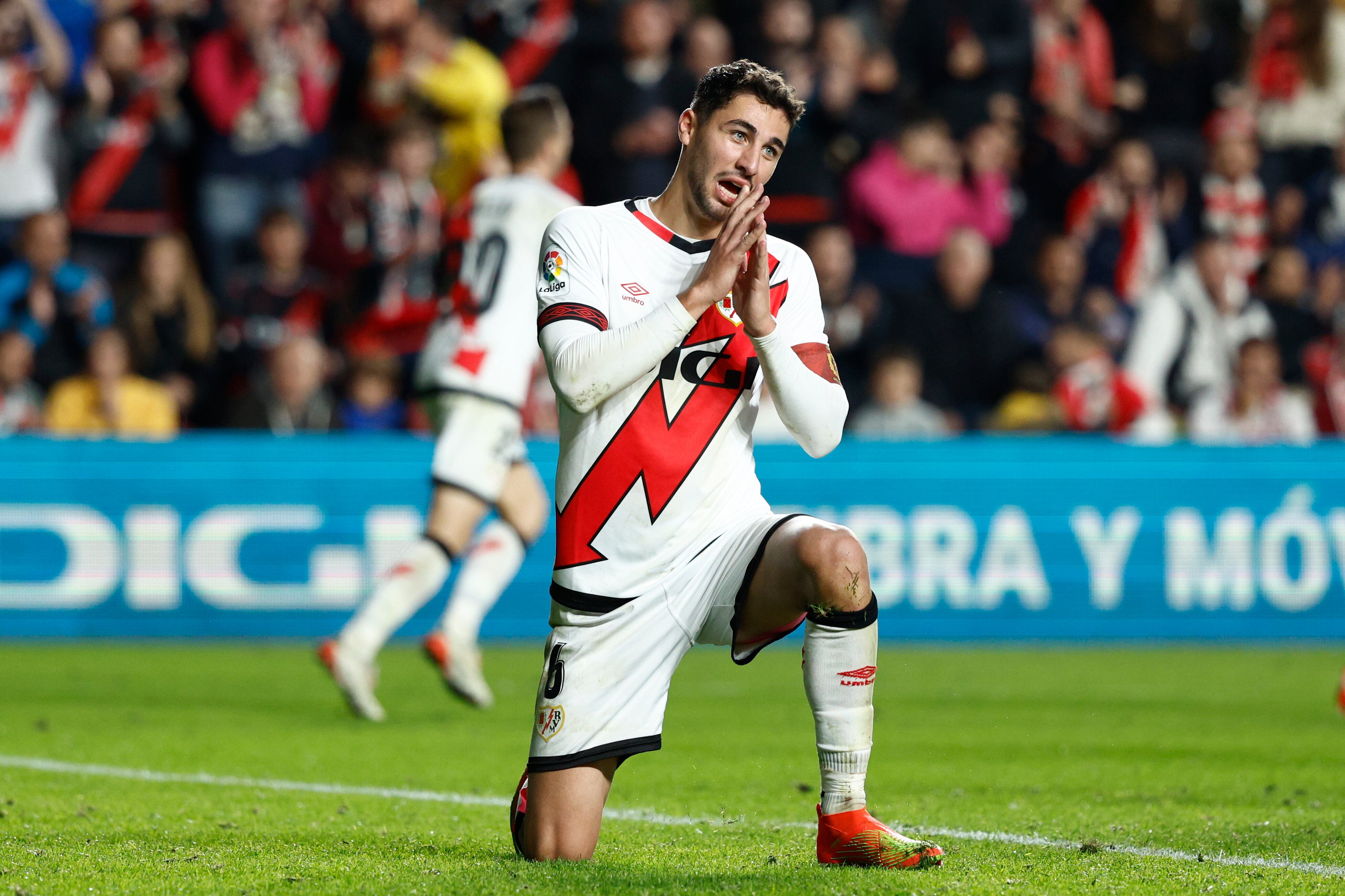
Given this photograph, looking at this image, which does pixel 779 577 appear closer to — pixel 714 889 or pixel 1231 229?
pixel 714 889

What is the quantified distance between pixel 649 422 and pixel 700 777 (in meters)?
2.19

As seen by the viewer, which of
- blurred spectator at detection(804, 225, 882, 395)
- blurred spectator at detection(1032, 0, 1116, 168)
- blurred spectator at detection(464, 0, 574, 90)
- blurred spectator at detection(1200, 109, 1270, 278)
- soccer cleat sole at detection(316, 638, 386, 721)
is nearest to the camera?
soccer cleat sole at detection(316, 638, 386, 721)

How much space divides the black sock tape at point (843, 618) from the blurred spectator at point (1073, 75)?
11.5 metres

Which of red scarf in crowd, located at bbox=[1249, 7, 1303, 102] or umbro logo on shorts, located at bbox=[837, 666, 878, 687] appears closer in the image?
umbro logo on shorts, located at bbox=[837, 666, 878, 687]

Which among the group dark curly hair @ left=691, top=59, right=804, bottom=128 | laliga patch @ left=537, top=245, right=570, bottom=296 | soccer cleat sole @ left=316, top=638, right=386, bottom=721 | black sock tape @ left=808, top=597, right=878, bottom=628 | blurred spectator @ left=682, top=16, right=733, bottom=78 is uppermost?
blurred spectator @ left=682, top=16, right=733, bottom=78

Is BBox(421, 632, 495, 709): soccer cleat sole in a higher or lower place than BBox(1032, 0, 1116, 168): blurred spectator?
lower

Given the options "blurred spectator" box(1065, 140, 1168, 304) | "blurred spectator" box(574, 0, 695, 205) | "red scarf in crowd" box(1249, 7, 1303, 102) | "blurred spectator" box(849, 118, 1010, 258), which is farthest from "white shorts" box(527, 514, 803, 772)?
"red scarf in crowd" box(1249, 7, 1303, 102)

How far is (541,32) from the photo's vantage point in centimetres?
1415

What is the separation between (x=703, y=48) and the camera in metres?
13.9

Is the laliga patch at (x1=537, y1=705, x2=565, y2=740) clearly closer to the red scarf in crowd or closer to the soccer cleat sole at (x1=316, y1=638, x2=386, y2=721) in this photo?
the soccer cleat sole at (x1=316, y1=638, x2=386, y2=721)

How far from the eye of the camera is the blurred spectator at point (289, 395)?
39.4 feet

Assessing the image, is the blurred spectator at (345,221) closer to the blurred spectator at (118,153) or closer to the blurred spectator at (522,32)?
the blurred spectator at (118,153)

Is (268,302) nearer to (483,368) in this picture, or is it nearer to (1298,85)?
(483,368)

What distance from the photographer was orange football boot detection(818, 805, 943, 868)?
13.3 ft
